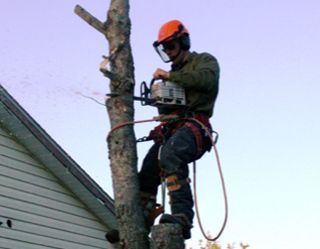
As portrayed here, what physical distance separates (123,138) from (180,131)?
505mm

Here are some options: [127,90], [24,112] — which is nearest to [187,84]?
[127,90]

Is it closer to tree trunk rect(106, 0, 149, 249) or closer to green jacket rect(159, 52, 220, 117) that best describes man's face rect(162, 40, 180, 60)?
green jacket rect(159, 52, 220, 117)

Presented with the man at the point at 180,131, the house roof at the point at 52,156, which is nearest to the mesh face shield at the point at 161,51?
the man at the point at 180,131

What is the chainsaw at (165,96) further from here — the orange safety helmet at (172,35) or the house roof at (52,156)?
the house roof at (52,156)

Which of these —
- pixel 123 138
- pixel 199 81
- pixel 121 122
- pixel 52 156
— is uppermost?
pixel 52 156

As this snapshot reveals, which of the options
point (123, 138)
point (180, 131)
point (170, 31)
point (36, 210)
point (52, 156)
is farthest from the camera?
point (52, 156)

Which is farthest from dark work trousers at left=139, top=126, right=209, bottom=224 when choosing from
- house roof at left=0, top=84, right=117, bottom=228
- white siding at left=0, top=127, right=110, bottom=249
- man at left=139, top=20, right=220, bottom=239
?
house roof at left=0, top=84, right=117, bottom=228

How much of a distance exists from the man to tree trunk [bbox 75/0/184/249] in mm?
217

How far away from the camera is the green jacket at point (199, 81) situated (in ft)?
19.2

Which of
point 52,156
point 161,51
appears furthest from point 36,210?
point 161,51

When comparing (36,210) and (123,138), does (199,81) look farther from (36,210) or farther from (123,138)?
(36,210)

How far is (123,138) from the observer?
5.57 meters

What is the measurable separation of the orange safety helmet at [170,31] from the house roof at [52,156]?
17.4 feet

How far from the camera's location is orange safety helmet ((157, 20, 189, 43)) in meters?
6.15
